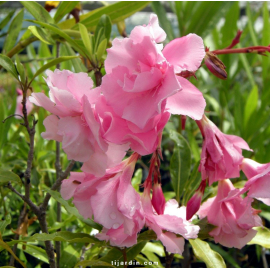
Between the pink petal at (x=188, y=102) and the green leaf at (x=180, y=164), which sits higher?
the pink petal at (x=188, y=102)

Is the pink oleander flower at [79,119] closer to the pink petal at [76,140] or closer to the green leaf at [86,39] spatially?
the pink petal at [76,140]

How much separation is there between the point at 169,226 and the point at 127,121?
0.69ft

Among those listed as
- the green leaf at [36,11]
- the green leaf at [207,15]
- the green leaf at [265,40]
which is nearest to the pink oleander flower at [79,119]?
the green leaf at [36,11]

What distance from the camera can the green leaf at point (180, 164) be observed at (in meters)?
0.84

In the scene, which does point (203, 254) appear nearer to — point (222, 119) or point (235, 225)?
point (235, 225)

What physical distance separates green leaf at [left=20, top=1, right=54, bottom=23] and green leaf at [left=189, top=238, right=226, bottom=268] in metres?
0.63

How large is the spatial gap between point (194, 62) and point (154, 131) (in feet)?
0.39

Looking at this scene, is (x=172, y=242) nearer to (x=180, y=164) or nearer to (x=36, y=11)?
(x=180, y=164)

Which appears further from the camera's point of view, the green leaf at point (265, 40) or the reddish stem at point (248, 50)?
the green leaf at point (265, 40)

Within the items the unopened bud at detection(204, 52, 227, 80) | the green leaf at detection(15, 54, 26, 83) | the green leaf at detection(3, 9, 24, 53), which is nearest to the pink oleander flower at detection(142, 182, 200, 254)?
the unopened bud at detection(204, 52, 227, 80)

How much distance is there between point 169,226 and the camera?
0.55 m

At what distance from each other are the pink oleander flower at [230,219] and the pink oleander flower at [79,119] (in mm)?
246

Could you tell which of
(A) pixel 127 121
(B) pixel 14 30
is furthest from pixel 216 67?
(B) pixel 14 30

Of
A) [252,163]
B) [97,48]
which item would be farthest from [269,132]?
[97,48]
